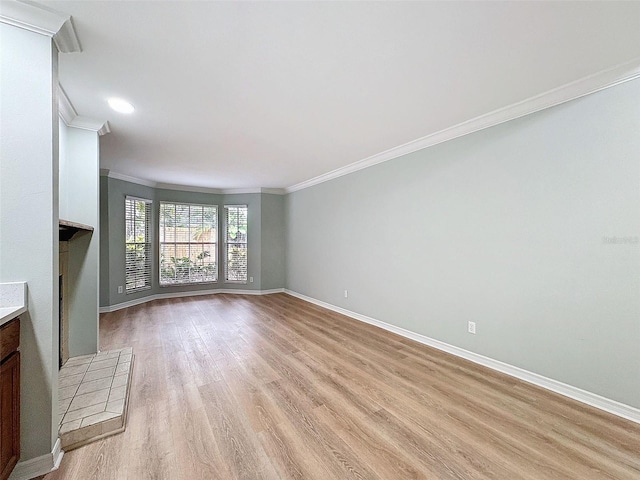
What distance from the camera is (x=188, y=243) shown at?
6586 mm

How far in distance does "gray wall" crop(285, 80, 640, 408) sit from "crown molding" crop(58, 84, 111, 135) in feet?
11.4

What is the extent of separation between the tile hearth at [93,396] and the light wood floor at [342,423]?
0.09 metres

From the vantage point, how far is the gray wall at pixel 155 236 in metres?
5.13

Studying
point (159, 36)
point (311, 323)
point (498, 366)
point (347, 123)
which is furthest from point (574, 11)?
point (311, 323)

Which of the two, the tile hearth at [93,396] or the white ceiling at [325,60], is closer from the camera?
the white ceiling at [325,60]

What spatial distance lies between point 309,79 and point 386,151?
6.72 ft

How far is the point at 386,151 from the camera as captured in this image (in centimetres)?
397

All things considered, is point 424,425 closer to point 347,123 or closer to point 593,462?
point 593,462

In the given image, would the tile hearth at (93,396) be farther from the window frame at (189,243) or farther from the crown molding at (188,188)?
the crown molding at (188,188)

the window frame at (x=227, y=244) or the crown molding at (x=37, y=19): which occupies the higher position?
the crown molding at (x=37, y=19)

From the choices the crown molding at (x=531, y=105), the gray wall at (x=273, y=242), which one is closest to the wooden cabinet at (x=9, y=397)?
the crown molding at (x=531, y=105)

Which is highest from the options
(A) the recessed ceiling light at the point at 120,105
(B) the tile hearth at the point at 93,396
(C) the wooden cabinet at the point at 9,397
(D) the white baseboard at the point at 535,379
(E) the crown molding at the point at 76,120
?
(A) the recessed ceiling light at the point at 120,105

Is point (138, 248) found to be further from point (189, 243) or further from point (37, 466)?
point (37, 466)

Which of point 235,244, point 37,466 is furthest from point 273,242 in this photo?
point 37,466
